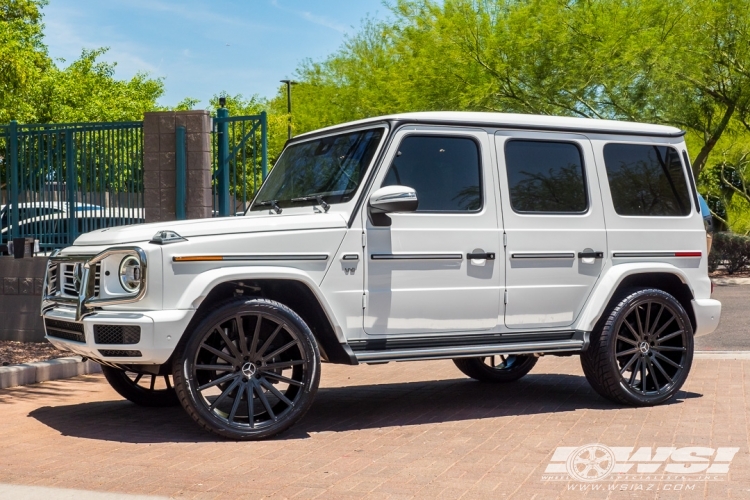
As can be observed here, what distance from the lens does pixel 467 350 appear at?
7.20 m

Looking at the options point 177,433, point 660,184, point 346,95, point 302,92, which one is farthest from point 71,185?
point 302,92

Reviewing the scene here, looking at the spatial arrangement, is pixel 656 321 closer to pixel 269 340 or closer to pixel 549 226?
pixel 549 226

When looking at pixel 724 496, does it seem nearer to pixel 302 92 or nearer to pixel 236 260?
pixel 236 260

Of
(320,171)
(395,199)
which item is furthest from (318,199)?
(395,199)

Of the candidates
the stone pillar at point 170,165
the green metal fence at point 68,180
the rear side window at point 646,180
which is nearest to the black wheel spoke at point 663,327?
the rear side window at point 646,180

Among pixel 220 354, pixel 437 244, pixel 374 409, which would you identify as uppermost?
pixel 437 244

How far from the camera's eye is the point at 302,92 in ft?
139

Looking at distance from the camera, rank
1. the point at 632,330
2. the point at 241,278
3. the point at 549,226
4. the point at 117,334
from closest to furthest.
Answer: the point at 117,334 → the point at 241,278 → the point at 549,226 → the point at 632,330

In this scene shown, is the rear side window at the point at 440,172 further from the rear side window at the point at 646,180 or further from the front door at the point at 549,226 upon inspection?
the rear side window at the point at 646,180

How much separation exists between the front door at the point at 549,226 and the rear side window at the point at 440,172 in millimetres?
253

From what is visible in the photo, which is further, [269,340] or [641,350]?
[641,350]

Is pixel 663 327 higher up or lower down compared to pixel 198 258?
lower down

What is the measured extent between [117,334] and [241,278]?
82 cm

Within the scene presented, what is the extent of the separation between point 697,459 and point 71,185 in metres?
8.47
